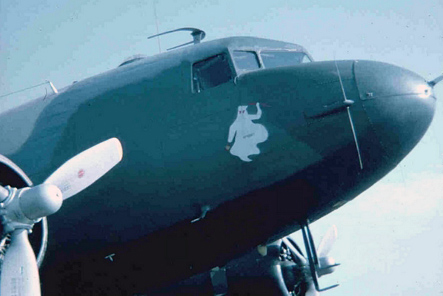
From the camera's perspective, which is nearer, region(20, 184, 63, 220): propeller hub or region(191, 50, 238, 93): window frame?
region(20, 184, 63, 220): propeller hub

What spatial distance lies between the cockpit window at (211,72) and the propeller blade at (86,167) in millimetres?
1938

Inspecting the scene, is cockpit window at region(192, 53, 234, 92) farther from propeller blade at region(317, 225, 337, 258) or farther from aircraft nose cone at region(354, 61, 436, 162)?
propeller blade at region(317, 225, 337, 258)

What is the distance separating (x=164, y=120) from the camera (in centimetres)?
1070

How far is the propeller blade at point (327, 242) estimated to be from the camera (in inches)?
647

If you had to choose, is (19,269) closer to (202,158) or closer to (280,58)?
(202,158)

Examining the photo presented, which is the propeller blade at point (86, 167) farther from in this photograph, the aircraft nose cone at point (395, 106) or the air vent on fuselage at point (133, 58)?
the aircraft nose cone at point (395, 106)

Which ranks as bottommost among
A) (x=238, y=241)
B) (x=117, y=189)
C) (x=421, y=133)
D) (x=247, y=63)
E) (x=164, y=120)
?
(x=238, y=241)

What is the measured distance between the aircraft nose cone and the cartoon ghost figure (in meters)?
1.77

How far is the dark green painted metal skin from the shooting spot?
9.77 metres

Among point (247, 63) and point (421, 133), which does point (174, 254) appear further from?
point (421, 133)

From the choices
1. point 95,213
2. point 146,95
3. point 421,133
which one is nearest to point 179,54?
point 146,95

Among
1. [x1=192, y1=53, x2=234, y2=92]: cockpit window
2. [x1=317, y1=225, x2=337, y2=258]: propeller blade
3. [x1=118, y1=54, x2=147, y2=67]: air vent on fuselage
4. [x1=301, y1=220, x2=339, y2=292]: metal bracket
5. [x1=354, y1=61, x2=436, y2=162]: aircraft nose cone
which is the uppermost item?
[x1=118, y1=54, x2=147, y2=67]: air vent on fuselage

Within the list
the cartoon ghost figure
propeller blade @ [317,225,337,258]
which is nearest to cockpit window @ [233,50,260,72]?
the cartoon ghost figure

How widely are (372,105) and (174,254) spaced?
431 cm
